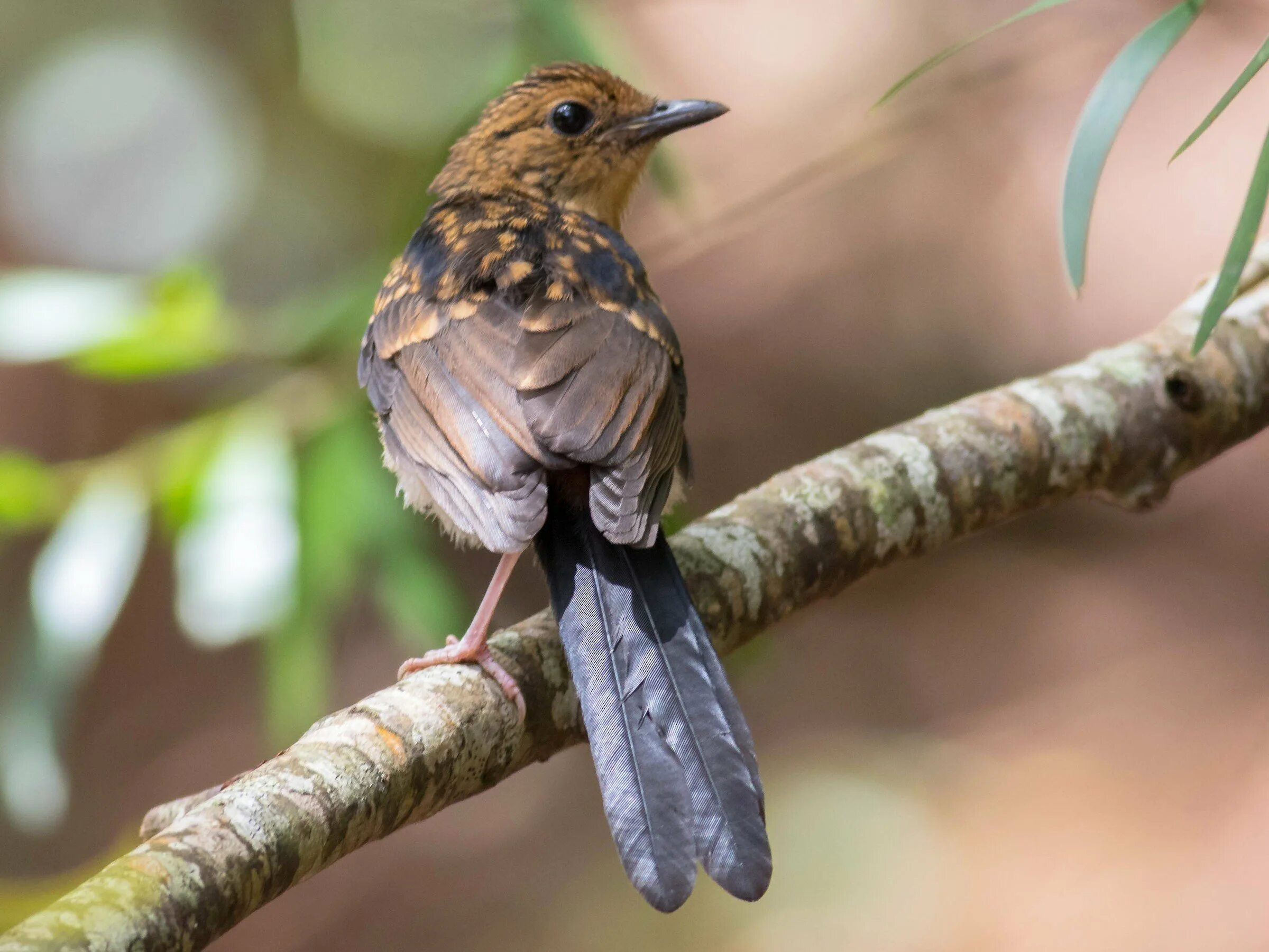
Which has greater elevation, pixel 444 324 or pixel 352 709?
pixel 444 324

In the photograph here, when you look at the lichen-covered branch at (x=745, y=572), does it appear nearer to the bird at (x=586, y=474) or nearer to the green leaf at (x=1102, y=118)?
the bird at (x=586, y=474)

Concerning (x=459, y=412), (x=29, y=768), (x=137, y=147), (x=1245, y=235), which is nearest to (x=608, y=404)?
(x=459, y=412)

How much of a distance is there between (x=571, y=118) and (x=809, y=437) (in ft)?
7.51

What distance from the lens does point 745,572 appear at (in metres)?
2.47

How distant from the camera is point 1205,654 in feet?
15.8

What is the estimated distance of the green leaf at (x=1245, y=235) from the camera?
182 cm

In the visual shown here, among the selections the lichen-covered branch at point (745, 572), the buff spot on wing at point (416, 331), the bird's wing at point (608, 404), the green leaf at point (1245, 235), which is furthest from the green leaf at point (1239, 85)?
the buff spot on wing at point (416, 331)

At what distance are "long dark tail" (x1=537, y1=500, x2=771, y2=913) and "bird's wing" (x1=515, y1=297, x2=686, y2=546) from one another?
11cm

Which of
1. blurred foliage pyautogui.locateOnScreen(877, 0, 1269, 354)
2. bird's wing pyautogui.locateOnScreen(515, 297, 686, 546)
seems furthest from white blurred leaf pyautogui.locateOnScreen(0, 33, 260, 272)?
blurred foliage pyautogui.locateOnScreen(877, 0, 1269, 354)

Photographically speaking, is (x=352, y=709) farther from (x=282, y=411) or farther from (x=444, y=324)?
(x=282, y=411)

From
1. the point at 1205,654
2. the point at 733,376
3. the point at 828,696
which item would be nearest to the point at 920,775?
the point at 828,696

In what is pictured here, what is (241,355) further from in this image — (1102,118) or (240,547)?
(1102,118)

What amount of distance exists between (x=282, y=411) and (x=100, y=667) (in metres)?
2.31

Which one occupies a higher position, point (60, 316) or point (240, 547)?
point (60, 316)
